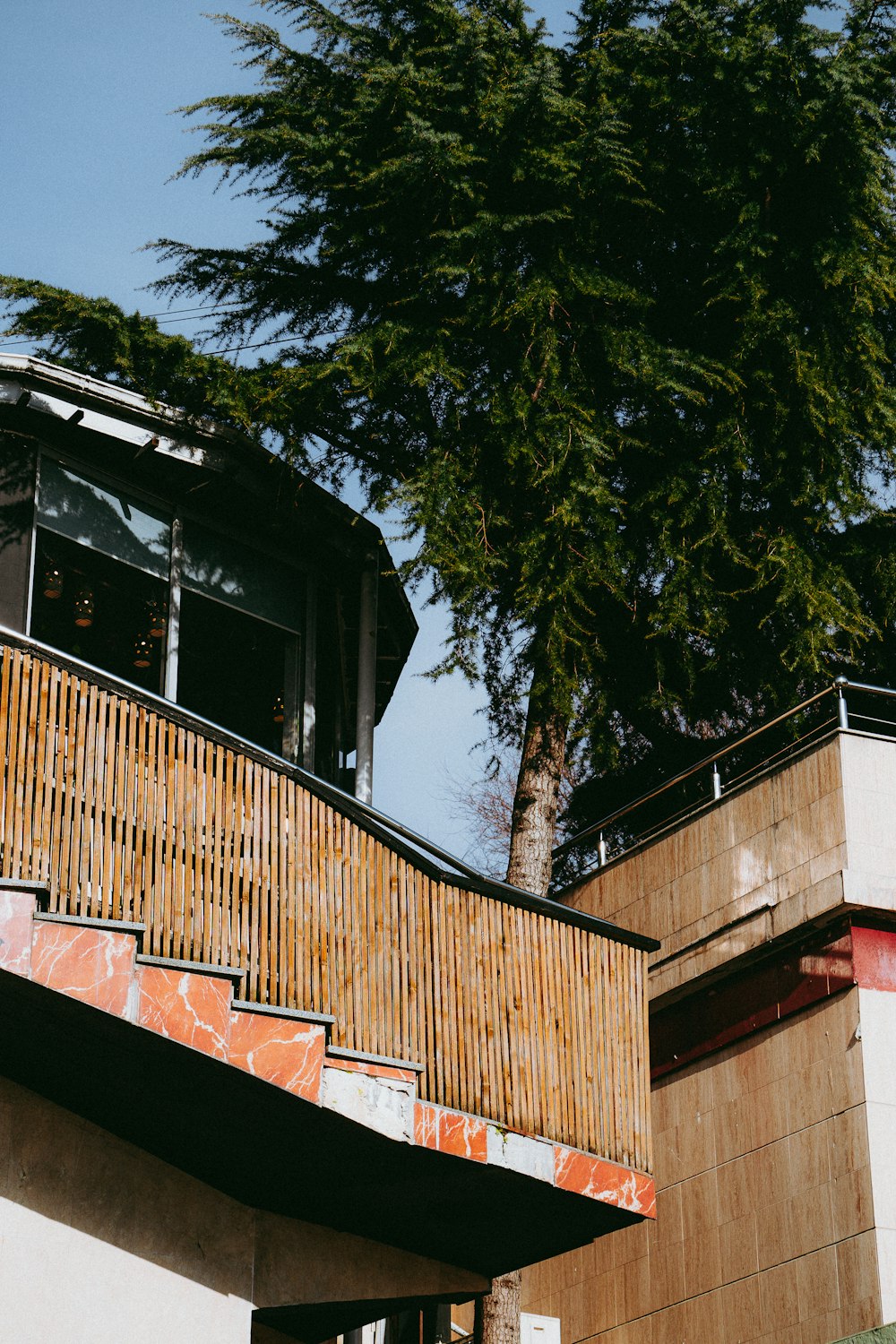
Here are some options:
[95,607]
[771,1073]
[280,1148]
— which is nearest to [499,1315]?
[771,1073]

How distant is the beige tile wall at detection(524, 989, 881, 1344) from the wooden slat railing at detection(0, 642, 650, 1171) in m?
1.86

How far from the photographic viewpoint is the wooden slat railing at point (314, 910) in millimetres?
9609

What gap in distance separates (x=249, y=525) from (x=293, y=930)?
15.4 feet

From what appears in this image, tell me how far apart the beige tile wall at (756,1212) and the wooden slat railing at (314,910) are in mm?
1860

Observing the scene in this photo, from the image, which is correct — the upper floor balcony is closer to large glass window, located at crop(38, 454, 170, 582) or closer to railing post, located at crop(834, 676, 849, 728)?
large glass window, located at crop(38, 454, 170, 582)

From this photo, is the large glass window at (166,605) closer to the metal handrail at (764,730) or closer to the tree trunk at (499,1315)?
the metal handrail at (764,730)

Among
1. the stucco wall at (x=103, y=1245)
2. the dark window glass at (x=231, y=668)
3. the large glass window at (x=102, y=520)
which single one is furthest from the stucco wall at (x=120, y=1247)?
the large glass window at (x=102, y=520)

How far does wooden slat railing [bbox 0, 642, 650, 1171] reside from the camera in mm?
9609

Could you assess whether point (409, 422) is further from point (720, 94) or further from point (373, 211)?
point (720, 94)

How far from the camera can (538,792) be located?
15.9m

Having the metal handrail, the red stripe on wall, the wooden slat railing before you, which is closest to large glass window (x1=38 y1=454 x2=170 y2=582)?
the wooden slat railing

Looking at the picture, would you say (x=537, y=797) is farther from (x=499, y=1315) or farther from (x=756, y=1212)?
(x=499, y=1315)

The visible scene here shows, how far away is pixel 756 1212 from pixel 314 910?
5156mm

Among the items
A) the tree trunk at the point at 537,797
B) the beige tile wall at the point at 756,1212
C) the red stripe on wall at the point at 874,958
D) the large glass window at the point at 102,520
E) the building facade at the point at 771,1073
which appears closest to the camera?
the beige tile wall at the point at 756,1212
